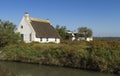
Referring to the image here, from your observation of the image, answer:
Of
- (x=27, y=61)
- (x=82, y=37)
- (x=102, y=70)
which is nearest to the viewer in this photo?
(x=102, y=70)

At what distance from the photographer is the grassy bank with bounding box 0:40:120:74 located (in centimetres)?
2684

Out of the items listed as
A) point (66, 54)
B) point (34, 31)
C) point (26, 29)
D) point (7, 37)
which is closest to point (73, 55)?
point (66, 54)

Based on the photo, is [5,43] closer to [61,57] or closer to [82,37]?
[61,57]

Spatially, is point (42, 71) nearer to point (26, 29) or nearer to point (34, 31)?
point (34, 31)

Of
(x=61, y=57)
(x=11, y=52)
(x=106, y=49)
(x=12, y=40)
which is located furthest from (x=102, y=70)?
(x=12, y=40)

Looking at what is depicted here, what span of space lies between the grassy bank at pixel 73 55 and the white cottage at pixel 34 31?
10.1 meters

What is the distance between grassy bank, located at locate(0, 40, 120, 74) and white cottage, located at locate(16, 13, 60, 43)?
10.1 meters

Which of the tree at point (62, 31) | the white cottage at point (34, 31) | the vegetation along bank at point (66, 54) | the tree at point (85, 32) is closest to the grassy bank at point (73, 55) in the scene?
the vegetation along bank at point (66, 54)

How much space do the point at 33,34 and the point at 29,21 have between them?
2659mm

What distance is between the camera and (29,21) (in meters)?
46.6

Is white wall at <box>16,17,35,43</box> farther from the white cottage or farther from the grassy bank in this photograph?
the grassy bank

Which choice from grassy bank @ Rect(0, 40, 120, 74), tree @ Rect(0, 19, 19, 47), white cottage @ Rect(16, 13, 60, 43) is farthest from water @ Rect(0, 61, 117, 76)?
white cottage @ Rect(16, 13, 60, 43)

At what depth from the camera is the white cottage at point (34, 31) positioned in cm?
4588

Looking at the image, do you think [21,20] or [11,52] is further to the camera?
[21,20]
